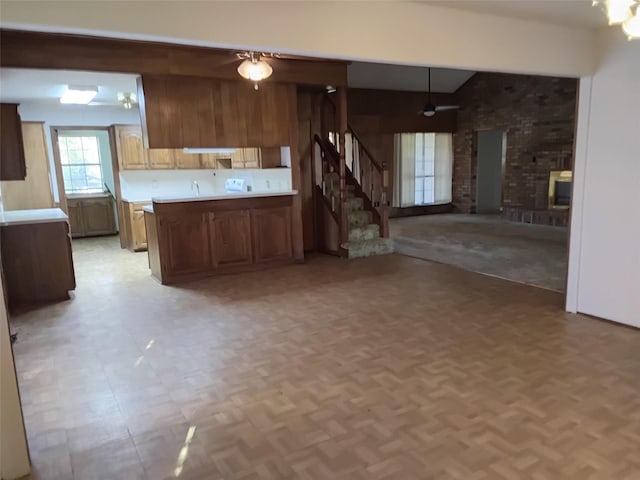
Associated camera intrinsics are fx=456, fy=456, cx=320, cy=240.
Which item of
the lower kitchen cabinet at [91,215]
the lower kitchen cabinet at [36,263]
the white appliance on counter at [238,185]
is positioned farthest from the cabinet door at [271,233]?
the lower kitchen cabinet at [91,215]

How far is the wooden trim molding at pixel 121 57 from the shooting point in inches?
161

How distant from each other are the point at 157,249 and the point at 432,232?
5.16 metres

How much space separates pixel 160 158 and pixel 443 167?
22.2ft

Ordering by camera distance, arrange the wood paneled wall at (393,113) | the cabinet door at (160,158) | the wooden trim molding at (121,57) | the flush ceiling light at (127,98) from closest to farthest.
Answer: the wooden trim molding at (121,57), the flush ceiling light at (127,98), the cabinet door at (160,158), the wood paneled wall at (393,113)

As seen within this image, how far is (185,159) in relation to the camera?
7.87 metres

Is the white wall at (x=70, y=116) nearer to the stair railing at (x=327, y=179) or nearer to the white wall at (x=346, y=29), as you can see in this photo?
the stair railing at (x=327, y=179)

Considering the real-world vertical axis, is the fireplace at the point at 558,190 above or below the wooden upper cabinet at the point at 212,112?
below

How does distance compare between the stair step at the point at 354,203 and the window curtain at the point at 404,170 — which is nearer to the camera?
the stair step at the point at 354,203

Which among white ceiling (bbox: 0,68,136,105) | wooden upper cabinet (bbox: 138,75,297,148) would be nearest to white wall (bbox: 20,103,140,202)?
white ceiling (bbox: 0,68,136,105)

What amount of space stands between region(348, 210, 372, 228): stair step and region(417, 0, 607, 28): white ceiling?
4005 mm

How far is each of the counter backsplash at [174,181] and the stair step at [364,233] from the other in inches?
60.7

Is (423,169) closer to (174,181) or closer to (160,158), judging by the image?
(174,181)

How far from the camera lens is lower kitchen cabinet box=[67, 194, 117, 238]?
9.15 m

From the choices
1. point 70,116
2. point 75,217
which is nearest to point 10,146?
point 70,116
